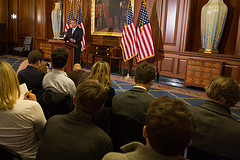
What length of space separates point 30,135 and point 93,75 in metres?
0.91

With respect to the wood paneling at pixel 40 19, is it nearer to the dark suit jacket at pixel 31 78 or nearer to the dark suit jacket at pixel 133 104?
the dark suit jacket at pixel 31 78

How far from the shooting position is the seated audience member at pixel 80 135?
1.03 m

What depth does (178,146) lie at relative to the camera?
0.70 m

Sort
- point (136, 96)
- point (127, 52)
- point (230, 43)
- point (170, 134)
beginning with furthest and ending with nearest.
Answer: point (127, 52) → point (230, 43) → point (136, 96) → point (170, 134)

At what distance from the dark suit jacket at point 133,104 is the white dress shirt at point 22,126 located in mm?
570

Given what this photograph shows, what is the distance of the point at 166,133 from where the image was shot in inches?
27.4

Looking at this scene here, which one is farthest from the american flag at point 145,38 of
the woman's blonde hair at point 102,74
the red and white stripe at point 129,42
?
the woman's blonde hair at point 102,74

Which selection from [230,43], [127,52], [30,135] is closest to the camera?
[30,135]

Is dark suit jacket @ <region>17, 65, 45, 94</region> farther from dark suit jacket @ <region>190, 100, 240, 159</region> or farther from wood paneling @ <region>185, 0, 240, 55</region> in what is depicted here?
wood paneling @ <region>185, 0, 240, 55</region>

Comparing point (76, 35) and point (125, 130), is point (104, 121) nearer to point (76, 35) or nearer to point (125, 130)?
point (125, 130)

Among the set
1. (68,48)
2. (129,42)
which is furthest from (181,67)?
(68,48)

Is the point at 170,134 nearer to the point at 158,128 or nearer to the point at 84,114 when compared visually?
the point at 158,128

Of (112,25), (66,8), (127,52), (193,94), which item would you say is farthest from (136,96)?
(66,8)

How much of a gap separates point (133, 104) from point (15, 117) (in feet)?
2.66
